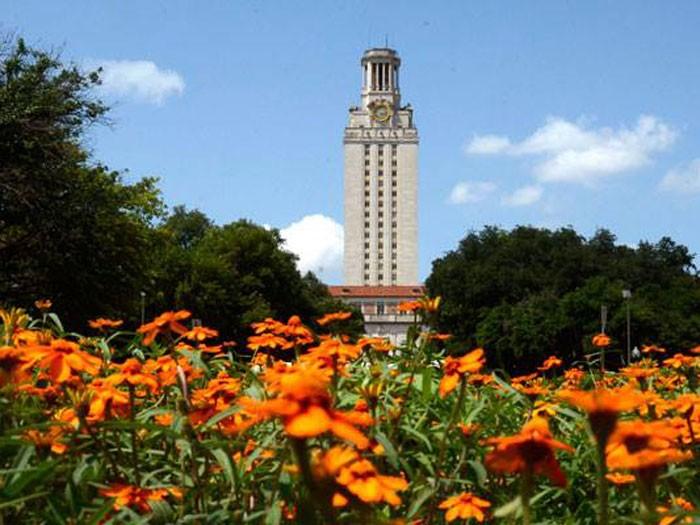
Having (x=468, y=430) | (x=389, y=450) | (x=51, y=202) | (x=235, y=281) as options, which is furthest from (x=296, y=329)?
(x=235, y=281)

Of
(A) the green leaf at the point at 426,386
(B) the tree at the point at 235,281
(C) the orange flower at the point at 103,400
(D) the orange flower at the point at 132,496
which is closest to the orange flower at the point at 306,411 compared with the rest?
(D) the orange flower at the point at 132,496

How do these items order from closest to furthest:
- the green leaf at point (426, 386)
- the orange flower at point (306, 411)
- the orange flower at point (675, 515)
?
1. the orange flower at point (306, 411)
2. the orange flower at point (675, 515)
3. the green leaf at point (426, 386)

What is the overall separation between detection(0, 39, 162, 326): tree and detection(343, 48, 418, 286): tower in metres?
87.0

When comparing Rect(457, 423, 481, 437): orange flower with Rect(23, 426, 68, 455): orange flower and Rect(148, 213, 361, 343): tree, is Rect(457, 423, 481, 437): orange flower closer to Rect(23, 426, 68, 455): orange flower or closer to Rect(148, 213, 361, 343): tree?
Rect(23, 426, 68, 455): orange flower

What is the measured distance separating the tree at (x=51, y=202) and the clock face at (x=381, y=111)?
90.8 metres

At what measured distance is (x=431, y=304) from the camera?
2.52 metres

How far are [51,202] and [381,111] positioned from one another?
93116 mm

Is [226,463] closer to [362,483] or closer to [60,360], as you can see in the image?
[60,360]

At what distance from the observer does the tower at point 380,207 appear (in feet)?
349

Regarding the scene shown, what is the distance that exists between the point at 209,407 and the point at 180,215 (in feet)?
184

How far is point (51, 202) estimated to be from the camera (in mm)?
18219

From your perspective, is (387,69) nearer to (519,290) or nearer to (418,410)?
(519,290)

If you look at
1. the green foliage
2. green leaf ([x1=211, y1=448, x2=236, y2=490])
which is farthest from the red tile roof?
green leaf ([x1=211, y1=448, x2=236, y2=490])

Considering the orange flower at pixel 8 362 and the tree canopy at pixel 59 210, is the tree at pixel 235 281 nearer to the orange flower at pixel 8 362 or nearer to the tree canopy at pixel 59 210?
the tree canopy at pixel 59 210
